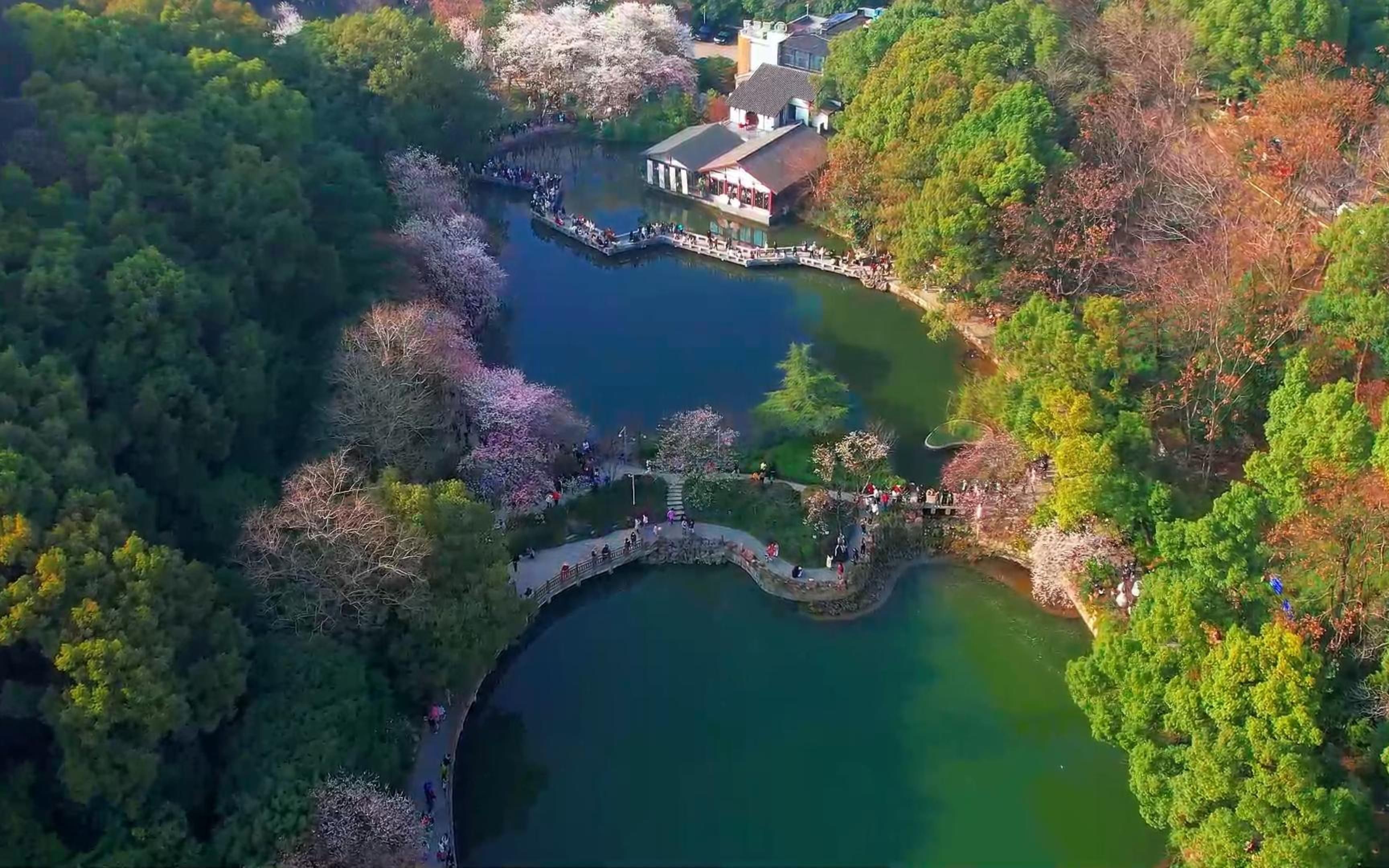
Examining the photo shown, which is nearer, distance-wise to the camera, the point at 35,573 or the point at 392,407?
the point at 35,573

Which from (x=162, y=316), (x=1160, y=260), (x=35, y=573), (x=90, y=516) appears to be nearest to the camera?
(x=35, y=573)

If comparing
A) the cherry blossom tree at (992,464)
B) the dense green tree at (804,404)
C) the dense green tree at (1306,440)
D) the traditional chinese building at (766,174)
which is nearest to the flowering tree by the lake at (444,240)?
the dense green tree at (804,404)

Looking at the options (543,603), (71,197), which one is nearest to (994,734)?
(543,603)

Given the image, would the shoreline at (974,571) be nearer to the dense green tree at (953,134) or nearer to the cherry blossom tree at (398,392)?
the cherry blossom tree at (398,392)

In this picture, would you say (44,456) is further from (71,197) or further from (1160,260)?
(1160,260)

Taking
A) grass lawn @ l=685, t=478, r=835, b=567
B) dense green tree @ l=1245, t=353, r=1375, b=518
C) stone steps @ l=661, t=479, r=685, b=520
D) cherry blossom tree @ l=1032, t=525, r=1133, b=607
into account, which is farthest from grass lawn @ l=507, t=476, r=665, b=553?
dense green tree @ l=1245, t=353, r=1375, b=518

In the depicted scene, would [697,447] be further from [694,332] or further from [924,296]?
[924,296]
